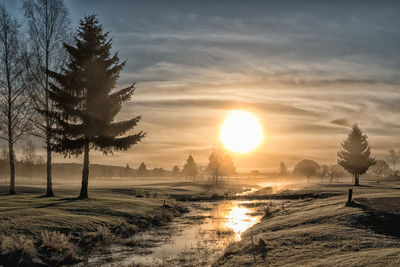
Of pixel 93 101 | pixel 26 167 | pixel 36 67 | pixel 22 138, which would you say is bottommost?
pixel 26 167

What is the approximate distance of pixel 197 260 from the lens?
11219mm

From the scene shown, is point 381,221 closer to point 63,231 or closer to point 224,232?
point 224,232

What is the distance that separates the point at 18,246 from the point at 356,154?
59047mm

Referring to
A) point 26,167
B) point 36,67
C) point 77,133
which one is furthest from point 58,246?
point 26,167

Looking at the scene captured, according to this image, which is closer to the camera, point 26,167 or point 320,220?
point 320,220

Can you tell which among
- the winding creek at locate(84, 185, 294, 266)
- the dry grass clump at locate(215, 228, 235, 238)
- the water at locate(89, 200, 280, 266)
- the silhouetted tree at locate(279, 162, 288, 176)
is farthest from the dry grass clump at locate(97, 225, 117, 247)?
the silhouetted tree at locate(279, 162, 288, 176)

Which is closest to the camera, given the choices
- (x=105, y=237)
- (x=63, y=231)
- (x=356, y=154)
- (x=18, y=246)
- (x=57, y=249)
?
(x=18, y=246)

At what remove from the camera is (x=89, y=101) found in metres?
25.1

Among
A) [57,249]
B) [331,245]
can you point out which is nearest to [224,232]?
[331,245]

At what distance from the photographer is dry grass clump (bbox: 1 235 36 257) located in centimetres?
1049

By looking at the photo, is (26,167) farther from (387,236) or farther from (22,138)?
(387,236)

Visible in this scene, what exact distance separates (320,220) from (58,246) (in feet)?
39.3

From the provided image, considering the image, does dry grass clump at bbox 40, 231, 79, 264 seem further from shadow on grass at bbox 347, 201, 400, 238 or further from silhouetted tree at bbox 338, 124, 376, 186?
silhouetted tree at bbox 338, 124, 376, 186

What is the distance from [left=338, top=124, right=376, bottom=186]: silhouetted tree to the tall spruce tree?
4672 centimetres
